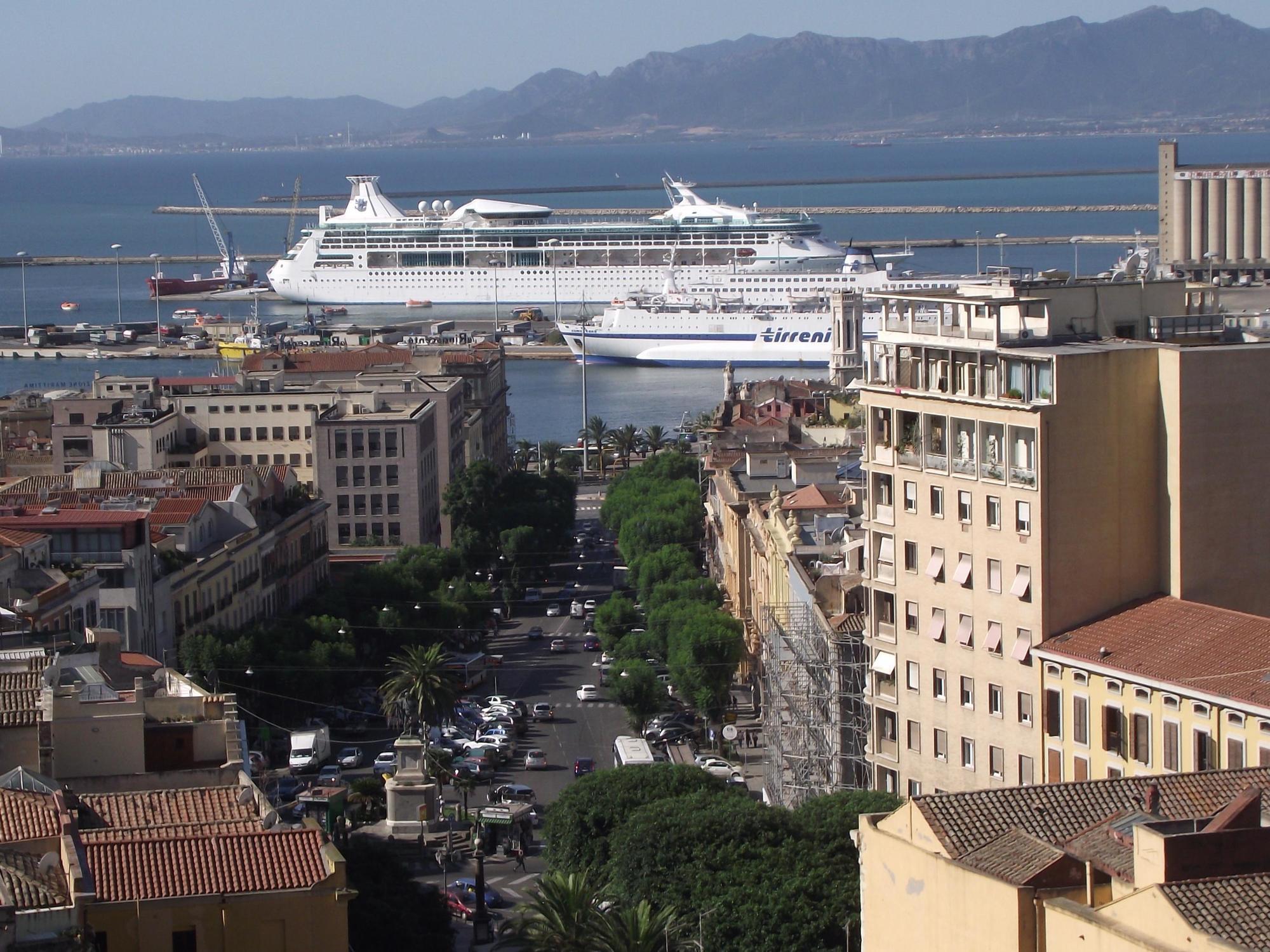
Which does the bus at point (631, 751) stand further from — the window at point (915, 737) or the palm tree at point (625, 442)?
the palm tree at point (625, 442)

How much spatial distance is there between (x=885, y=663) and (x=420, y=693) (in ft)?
29.9

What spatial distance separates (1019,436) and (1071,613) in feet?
4.14

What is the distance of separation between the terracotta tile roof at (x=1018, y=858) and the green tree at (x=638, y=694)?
55.2 feet

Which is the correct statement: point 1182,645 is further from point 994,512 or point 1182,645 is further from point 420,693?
point 420,693

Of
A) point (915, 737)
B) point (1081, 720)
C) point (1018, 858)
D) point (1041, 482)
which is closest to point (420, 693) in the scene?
point (915, 737)

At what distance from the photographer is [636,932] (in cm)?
1365

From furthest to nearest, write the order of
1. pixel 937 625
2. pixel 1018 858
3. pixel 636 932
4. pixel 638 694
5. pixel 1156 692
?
pixel 638 694
pixel 937 625
pixel 1156 692
pixel 636 932
pixel 1018 858

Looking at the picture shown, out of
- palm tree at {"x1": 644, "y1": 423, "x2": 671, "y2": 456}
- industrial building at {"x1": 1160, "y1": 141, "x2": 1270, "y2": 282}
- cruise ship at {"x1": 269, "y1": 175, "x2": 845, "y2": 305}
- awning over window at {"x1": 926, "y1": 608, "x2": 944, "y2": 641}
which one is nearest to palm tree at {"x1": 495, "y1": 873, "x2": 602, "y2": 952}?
awning over window at {"x1": 926, "y1": 608, "x2": 944, "y2": 641}

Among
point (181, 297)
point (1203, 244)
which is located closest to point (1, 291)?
point (181, 297)

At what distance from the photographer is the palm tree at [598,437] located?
5272cm

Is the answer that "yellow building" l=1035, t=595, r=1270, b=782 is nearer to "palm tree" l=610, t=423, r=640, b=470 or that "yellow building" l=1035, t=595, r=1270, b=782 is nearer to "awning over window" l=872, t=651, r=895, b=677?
"awning over window" l=872, t=651, r=895, b=677

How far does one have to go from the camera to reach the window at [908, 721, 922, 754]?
17306mm

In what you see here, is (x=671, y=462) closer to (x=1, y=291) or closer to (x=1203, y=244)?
(x=1203, y=244)

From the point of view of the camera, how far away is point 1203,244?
84.2 m
